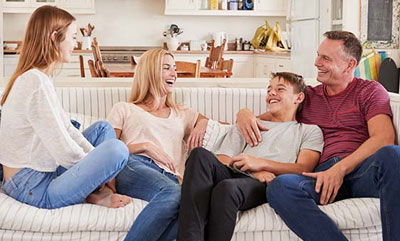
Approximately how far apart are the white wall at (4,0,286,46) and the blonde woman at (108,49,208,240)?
4926 mm

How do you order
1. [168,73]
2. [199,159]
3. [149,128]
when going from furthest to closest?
[168,73], [149,128], [199,159]

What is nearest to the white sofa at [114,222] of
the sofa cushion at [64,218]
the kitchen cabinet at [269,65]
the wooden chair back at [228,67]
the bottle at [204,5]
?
the sofa cushion at [64,218]

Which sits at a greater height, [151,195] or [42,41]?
[42,41]

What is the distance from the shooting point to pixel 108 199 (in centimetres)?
221

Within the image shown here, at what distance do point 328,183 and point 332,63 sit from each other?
62 centimetres

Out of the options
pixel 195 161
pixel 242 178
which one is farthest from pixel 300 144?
pixel 195 161

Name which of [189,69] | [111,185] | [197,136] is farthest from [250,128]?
→ [189,69]

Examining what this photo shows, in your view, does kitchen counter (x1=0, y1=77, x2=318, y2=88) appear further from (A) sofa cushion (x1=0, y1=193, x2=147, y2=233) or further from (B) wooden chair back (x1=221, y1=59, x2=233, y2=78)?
(B) wooden chair back (x1=221, y1=59, x2=233, y2=78)

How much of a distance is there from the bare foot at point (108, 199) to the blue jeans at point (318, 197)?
53 cm

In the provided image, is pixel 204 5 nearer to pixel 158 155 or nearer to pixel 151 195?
pixel 158 155

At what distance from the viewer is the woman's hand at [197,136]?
102 inches

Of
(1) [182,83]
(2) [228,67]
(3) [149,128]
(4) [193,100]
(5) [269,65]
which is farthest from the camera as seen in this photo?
(5) [269,65]

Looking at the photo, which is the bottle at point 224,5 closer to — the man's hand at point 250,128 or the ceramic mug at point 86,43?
the ceramic mug at point 86,43

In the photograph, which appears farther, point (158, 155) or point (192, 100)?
point (192, 100)
